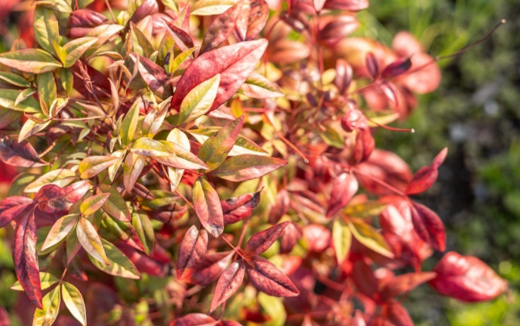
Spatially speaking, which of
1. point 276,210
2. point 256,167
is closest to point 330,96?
point 276,210

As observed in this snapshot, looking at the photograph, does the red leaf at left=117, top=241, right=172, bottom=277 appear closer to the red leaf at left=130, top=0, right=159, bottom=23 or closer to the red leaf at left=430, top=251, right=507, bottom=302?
the red leaf at left=130, top=0, right=159, bottom=23

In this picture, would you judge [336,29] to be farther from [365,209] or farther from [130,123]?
[130,123]

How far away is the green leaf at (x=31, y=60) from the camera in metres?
0.70

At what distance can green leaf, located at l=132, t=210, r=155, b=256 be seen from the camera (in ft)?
2.50

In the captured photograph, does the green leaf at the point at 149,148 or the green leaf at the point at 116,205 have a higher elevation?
the green leaf at the point at 149,148

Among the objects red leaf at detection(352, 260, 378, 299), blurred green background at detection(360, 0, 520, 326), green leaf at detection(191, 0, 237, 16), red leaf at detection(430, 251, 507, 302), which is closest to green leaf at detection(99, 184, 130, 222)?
green leaf at detection(191, 0, 237, 16)

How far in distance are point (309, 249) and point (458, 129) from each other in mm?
1247

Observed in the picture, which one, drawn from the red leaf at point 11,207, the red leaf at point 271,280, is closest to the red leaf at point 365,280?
the red leaf at point 271,280

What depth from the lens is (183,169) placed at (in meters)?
0.66

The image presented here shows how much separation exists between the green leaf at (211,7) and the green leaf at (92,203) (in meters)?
0.37

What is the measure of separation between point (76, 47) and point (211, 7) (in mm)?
244

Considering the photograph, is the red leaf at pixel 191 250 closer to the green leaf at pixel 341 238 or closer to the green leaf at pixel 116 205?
the green leaf at pixel 116 205

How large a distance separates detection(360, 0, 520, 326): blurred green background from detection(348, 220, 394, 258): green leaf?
98 centimetres

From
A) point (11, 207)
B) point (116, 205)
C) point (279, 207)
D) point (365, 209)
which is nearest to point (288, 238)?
point (279, 207)
